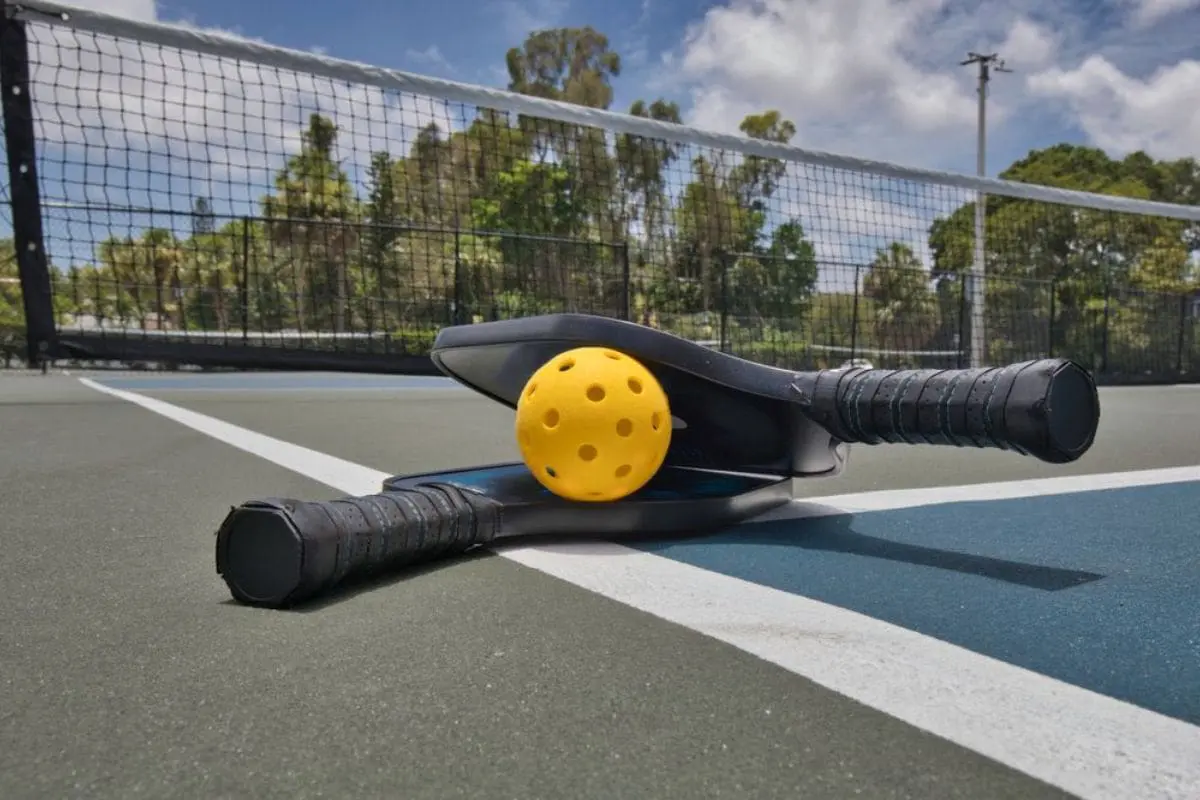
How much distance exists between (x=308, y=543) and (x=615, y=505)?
0.92 m

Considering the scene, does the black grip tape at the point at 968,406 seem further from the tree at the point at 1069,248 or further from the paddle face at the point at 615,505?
the tree at the point at 1069,248

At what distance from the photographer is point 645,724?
1.22 meters

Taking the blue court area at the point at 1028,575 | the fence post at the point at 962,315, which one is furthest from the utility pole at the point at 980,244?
the blue court area at the point at 1028,575

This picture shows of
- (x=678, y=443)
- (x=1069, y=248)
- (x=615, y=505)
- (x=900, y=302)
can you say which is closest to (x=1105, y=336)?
(x=900, y=302)

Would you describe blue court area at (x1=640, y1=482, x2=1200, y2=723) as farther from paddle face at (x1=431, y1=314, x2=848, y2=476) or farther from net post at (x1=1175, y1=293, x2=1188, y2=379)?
net post at (x1=1175, y1=293, x2=1188, y2=379)

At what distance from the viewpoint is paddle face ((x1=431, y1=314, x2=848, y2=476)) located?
99.3 inches

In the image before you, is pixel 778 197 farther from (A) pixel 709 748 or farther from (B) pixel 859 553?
(A) pixel 709 748

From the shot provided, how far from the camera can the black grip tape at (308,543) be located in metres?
1.71

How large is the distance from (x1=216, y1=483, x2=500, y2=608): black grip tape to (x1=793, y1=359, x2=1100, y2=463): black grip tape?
3.79 ft

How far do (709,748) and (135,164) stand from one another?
21.7ft

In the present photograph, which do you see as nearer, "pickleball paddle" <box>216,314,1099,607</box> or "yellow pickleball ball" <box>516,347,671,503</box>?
"pickleball paddle" <box>216,314,1099,607</box>

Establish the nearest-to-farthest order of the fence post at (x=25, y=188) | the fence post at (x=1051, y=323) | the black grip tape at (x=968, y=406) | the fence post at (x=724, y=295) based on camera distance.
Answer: the black grip tape at (x=968, y=406) < the fence post at (x=25, y=188) < the fence post at (x=724, y=295) < the fence post at (x=1051, y=323)

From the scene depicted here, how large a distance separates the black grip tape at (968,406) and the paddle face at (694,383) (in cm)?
13

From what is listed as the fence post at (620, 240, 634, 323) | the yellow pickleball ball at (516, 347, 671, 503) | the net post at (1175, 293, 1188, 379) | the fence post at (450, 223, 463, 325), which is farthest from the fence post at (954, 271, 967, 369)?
the yellow pickleball ball at (516, 347, 671, 503)
